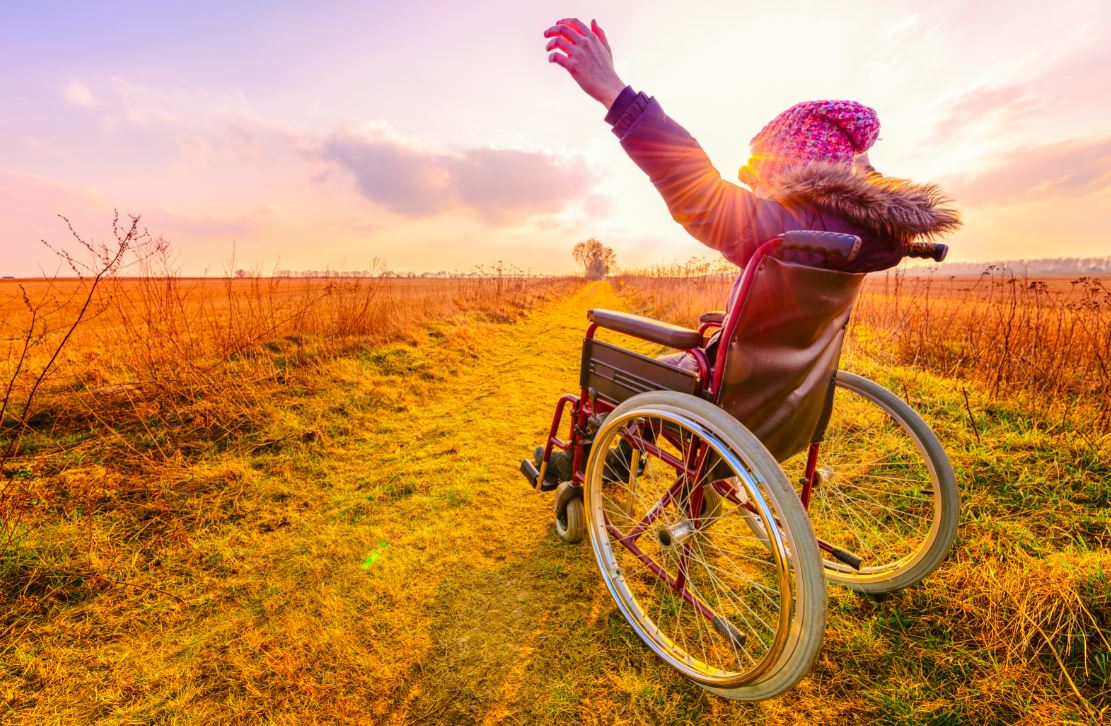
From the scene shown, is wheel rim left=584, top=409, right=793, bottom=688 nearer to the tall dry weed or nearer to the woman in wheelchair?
the woman in wheelchair

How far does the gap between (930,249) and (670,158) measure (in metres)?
0.86

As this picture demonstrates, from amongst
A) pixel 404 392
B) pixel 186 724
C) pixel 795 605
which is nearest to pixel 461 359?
pixel 404 392

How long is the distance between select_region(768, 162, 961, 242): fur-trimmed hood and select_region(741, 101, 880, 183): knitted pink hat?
204 millimetres

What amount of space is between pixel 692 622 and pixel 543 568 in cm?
71

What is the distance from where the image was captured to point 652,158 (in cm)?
121

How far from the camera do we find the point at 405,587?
1842 millimetres

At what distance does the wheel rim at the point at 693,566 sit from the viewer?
1142mm

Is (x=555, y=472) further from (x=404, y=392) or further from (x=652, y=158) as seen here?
(x=404, y=392)

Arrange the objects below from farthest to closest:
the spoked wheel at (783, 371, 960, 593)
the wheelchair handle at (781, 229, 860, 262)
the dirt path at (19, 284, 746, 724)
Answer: the spoked wheel at (783, 371, 960, 593) → the dirt path at (19, 284, 746, 724) → the wheelchair handle at (781, 229, 860, 262)

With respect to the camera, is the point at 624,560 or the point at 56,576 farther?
the point at 624,560

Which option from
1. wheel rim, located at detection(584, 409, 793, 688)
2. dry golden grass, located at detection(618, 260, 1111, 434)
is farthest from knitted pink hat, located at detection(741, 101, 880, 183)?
dry golden grass, located at detection(618, 260, 1111, 434)

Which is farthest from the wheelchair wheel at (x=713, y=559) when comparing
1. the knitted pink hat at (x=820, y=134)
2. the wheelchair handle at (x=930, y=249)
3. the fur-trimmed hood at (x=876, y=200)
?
the knitted pink hat at (x=820, y=134)

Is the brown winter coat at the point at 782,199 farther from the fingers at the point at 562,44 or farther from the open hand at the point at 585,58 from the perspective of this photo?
the fingers at the point at 562,44

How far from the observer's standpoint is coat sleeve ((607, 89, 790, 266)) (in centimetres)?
120
